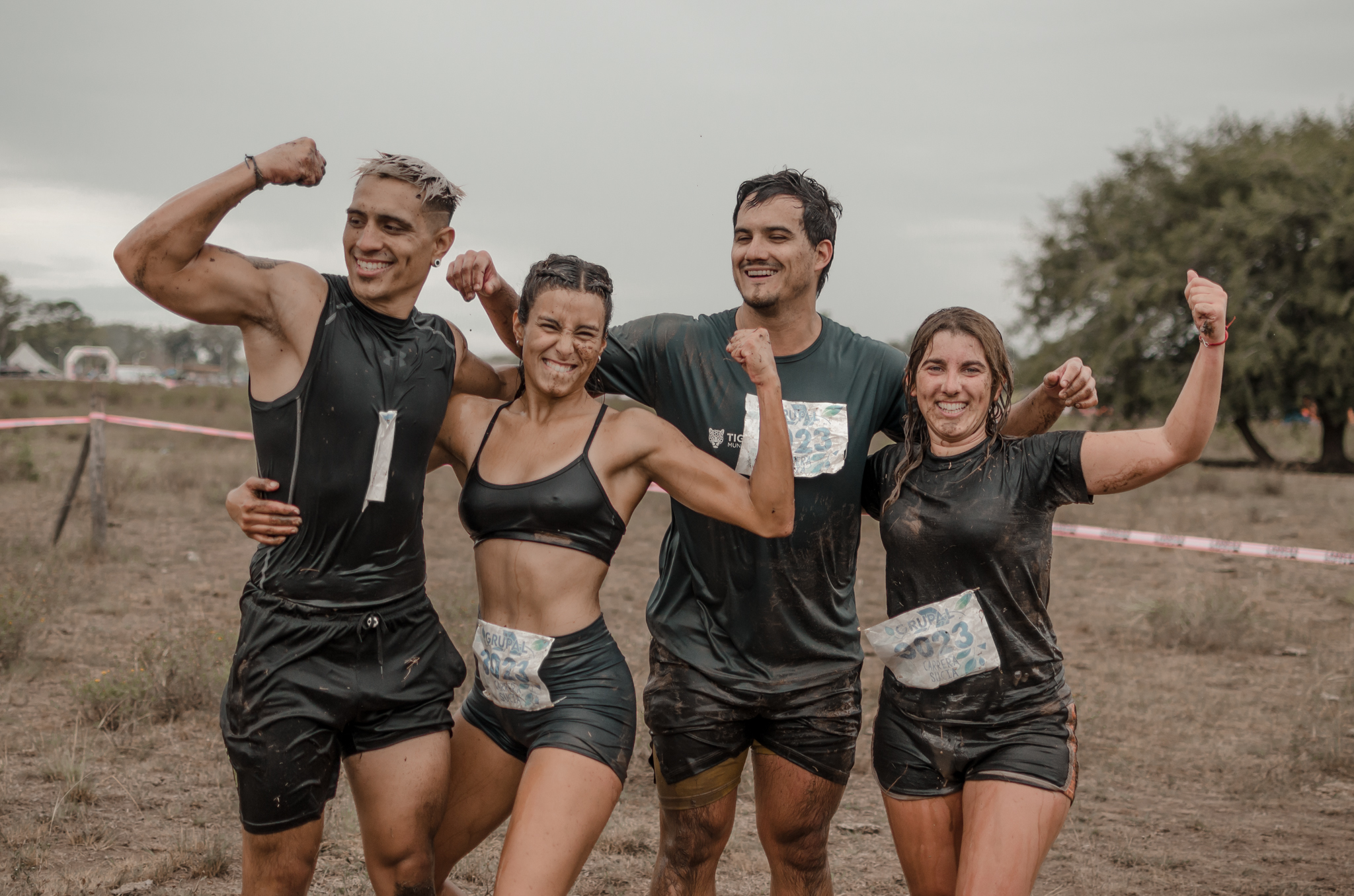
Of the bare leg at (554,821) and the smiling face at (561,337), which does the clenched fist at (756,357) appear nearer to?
the smiling face at (561,337)

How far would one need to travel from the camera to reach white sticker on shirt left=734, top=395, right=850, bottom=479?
340cm

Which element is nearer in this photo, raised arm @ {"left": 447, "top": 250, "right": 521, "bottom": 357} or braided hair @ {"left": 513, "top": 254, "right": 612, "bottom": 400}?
braided hair @ {"left": 513, "top": 254, "right": 612, "bottom": 400}

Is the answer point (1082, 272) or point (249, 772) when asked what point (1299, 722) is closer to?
point (249, 772)

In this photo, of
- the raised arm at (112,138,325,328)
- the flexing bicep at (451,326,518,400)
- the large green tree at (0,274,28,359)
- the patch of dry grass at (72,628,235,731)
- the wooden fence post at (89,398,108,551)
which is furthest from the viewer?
the large green tree at (0,274,28,359)

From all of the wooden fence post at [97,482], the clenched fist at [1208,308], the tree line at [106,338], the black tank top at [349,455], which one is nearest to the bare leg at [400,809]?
the black tank top at [349,455]

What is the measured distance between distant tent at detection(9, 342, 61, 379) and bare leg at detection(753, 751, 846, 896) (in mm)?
86705

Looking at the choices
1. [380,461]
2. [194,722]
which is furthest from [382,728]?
[194,722]

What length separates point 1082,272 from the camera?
2609cm

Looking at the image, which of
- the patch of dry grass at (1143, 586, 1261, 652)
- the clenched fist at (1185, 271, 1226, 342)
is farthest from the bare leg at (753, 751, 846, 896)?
the patch of dry grass at (1143, 586, 1261, 652)

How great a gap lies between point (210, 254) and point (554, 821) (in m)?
1.76

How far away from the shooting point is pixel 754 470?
316 centimetres

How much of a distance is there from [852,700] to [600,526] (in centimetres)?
106

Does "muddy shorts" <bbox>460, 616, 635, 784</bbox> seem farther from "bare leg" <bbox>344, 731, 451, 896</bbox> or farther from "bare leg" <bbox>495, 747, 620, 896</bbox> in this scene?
"bare leg" <bbox>344, 731, 451, 896</bbox>

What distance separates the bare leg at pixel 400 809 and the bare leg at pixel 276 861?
17cm
